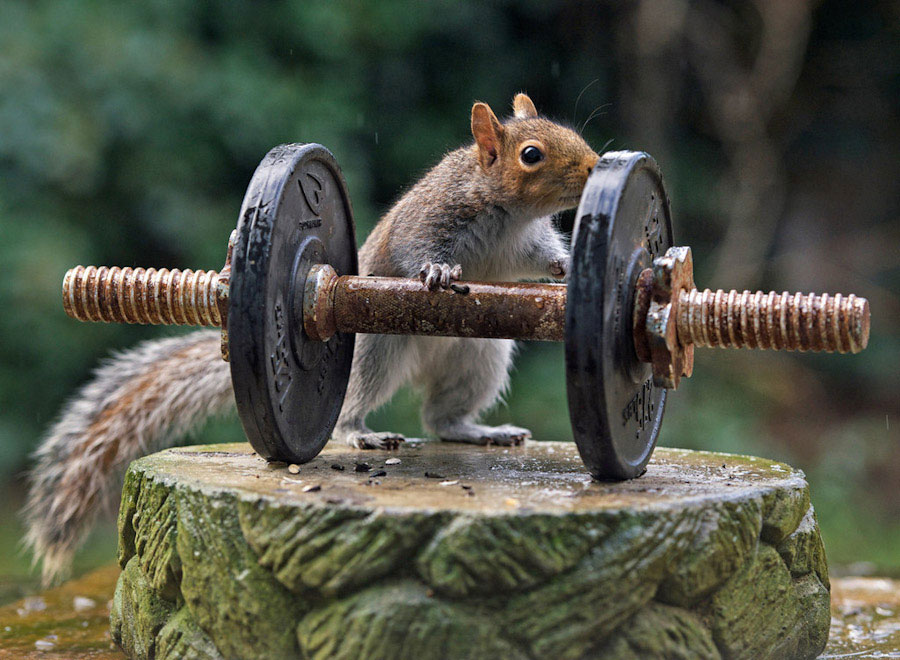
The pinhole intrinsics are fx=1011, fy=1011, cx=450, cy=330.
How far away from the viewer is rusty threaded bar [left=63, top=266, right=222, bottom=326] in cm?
213

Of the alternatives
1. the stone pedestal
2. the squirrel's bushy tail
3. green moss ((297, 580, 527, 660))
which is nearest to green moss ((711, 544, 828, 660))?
the stone pedestal

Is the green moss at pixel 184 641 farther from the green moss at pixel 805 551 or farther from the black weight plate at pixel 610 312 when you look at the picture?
the green moss at pixel 805 551

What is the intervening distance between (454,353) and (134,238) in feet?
7.90

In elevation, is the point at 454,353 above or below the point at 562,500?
above

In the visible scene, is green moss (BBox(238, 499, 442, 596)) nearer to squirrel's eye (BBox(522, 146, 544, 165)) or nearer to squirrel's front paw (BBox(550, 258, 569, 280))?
squirrel's eye (BBox(522, 146, 544, 165))

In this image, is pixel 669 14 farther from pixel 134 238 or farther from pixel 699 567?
pixel 699 567

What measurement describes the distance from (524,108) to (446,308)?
1003 millimetres

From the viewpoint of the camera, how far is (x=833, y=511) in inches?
208

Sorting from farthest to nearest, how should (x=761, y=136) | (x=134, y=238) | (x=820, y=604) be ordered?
(x=761, y=136) → (x=134, y=238) → (x=820, y=604)

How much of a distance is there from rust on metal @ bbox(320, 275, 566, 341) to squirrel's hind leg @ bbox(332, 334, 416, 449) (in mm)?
572

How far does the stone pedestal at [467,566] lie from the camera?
158 cm

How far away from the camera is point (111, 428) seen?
2875mm

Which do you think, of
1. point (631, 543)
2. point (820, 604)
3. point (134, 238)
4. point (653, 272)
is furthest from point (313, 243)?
point (134, 238)

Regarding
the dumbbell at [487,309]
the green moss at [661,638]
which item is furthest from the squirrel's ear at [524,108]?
the green moss at [661,638]
